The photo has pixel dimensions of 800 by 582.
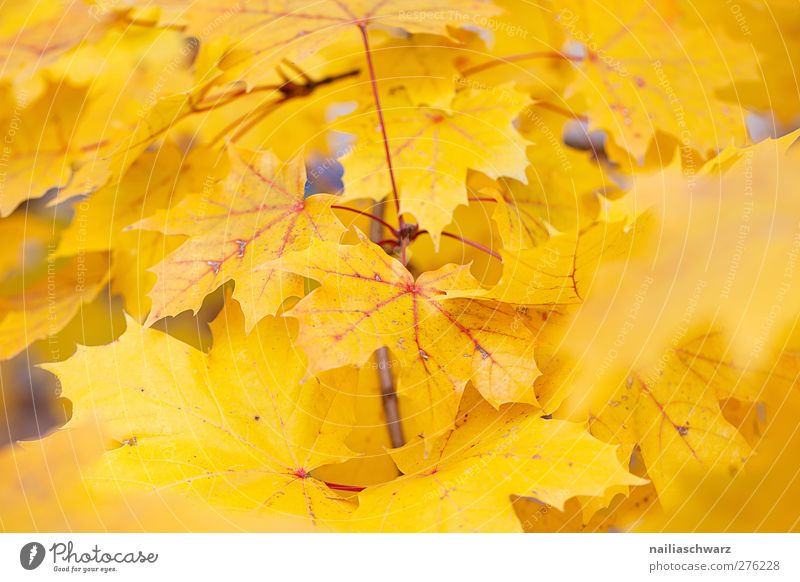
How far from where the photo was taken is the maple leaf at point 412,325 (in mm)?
447

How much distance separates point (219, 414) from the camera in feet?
1.66

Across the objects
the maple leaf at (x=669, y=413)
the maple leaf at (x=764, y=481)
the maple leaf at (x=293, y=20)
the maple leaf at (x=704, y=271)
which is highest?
the maple leaf at (x=293, y=20)

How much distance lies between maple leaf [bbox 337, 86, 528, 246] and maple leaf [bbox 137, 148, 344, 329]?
47 mm

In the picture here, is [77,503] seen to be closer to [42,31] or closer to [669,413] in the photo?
[42,31]

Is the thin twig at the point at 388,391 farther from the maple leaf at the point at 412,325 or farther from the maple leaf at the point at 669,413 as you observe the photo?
the maple leaf at the point at 669,413

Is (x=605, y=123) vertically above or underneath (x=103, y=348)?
above

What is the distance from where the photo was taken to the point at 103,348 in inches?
20.3

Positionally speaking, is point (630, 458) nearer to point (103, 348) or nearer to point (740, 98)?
point (740, 98)

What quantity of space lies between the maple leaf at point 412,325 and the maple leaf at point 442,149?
3.2 inches

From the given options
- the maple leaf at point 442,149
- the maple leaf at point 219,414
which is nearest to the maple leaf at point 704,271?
the maple leaf at point 442,149

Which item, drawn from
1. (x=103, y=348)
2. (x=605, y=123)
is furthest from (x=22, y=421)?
(x=605, y=123)

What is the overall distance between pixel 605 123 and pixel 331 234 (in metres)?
0.28

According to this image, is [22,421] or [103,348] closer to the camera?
[103,348]

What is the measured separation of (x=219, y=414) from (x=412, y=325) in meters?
0.18
